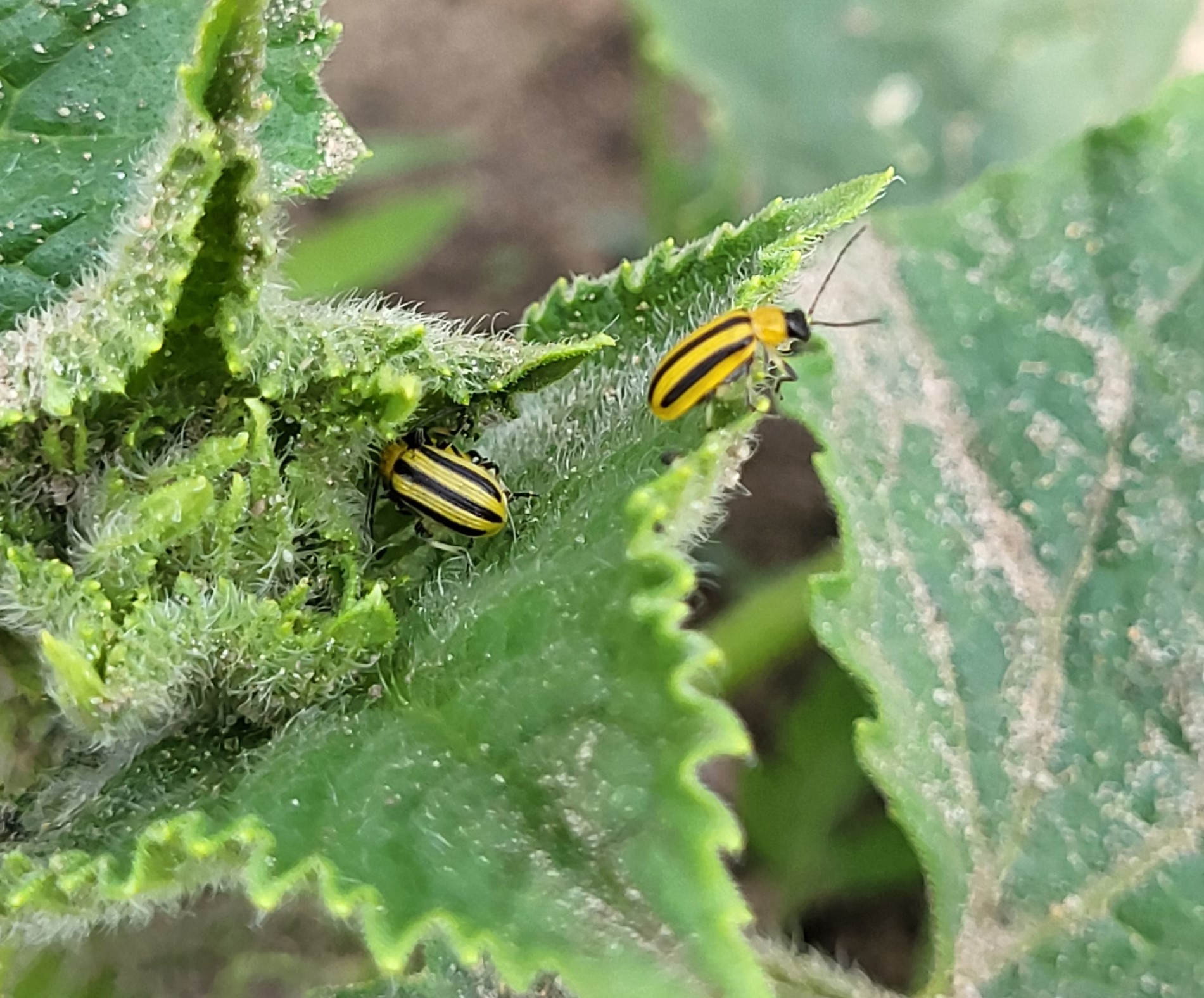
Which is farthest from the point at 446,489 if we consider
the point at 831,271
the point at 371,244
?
the point at 371,244

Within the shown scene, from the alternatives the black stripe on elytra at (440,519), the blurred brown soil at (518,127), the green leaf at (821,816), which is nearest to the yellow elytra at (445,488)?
the black stripe on elytra at (440,519)

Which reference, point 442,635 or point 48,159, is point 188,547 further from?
point 48,159

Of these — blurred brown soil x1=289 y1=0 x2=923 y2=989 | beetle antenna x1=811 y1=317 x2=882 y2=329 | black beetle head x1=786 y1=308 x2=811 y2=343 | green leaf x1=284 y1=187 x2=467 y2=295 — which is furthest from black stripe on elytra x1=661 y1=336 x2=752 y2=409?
blurred brown soil x1=289 y1=0 x2=923 y2=989

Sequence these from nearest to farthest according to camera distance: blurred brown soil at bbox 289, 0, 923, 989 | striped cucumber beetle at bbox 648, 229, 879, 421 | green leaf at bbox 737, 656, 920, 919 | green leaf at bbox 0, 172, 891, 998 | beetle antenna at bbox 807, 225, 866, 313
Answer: green leaf at bbox 0, 172, 891, 998 → striped cucumber beetle at bbox 648, 229, 879, 421 → beetle antenna at bbox 807, 225, 866, 313 → green leaf at bbox 737, 656, 920, 919 → blurred brown soil at bbox 289, 0, 923, 989

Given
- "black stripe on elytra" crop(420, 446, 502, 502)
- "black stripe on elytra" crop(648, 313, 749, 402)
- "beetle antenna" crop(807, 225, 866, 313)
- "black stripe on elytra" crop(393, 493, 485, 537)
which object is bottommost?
"black stripe on elytra" crop(393, 493, 485, 537)

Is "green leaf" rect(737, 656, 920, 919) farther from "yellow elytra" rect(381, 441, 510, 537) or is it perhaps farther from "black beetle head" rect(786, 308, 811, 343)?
"yellow elytra" rect(381, 441, 510, 537)

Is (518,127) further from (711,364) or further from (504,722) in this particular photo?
(504,722)

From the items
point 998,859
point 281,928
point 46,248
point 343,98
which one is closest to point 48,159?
point 46,248
